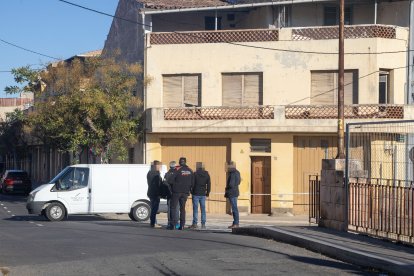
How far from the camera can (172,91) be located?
33500mm

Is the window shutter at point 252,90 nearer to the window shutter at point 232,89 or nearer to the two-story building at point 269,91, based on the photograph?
the two-story building at point 269,91

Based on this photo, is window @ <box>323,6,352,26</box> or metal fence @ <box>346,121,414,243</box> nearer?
metal fence @ <box>346,121,414,243</box>

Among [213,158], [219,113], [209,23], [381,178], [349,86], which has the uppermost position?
[209,23]

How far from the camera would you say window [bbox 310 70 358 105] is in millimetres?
32000

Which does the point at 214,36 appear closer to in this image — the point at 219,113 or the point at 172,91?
the point at 172,91

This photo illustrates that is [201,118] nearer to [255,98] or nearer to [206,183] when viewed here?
[255,98]

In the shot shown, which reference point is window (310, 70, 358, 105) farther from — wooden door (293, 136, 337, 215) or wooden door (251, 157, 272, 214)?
wooden door (251, 157, 272, 214)

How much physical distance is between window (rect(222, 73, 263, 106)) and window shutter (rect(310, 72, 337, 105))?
2.31 m

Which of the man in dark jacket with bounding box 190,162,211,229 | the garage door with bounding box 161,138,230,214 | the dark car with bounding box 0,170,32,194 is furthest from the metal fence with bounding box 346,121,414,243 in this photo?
the dark car with bounding box 0,170,32,194

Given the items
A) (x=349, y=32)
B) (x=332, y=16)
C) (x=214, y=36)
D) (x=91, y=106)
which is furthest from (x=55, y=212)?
(x=332, y=16)

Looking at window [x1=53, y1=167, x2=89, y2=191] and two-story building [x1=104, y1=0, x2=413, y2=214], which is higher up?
two-story building [x1=104, y1=0, x2=413, y2=214]

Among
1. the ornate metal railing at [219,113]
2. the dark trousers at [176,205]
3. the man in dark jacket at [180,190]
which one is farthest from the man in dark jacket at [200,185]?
the ornate metal railing at [219,113]

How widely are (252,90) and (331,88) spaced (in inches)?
134

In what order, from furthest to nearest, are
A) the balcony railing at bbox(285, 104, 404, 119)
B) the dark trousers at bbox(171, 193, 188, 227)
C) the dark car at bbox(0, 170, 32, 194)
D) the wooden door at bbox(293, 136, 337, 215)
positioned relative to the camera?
the dark car at bbox(0, 170, 32, 194)
the wooden door at bbox(293, 136, 337, 215)
the balcony railing at bbox(285, 104, 404, 119)
the dark trousers at bbox(171, 193, 188, 227)
